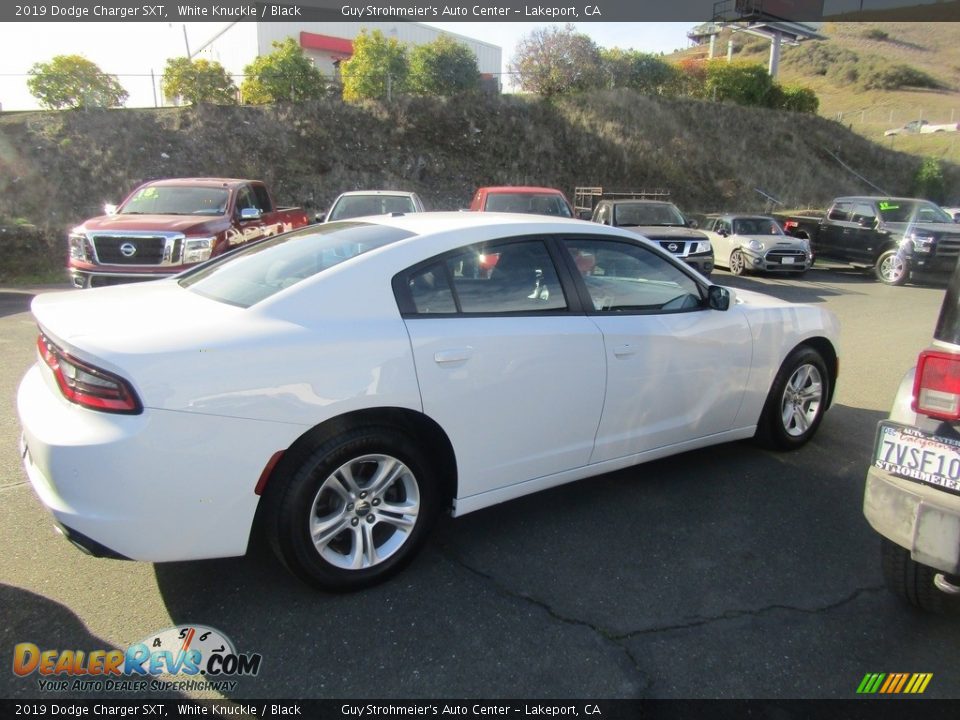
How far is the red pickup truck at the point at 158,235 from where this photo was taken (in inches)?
317

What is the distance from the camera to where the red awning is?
140 ft

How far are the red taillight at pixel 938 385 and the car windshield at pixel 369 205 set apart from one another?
8615mm

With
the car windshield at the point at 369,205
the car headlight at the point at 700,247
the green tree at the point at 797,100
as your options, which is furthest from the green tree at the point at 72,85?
the green tree at the point at 797,100

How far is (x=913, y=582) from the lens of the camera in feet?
8.80

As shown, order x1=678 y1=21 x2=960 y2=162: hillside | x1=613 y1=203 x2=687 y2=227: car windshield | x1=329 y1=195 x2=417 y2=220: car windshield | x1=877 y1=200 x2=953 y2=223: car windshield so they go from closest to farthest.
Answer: x1=329 y1=195 x2=417 y2=220: car windshield → x1=613 y1=203 x2=687 y2=227: car windshield → x1=877 y1=200 x2=953 y2=223: car windshield → x1=678 y1=21 x2=960 y2=162: hillside

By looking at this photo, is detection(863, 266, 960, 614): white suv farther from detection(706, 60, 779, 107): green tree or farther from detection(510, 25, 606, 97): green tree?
detection(706, 60, 779, 107): green tree

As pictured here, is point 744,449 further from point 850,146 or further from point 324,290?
point 850,146

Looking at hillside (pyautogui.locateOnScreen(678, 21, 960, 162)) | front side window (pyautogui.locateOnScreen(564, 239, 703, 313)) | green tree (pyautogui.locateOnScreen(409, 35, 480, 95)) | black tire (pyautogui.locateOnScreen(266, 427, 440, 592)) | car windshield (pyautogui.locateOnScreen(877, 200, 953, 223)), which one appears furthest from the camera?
hillside (pyautogui.locateOnScreen(678, 21, 960, 162))

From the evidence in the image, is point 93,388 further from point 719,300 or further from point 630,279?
point 719,300

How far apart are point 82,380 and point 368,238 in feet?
4.68

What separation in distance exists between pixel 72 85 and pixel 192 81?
→ 12.4 feet

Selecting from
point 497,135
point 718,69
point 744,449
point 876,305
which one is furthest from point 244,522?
point 718,69

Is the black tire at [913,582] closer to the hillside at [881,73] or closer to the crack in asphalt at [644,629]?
the crack in asphalt at [644,629]

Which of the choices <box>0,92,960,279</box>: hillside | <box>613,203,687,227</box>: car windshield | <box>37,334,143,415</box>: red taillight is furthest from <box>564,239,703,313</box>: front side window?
<box>0,92,960,279</box>: hillside
